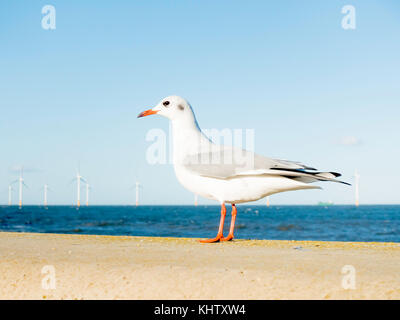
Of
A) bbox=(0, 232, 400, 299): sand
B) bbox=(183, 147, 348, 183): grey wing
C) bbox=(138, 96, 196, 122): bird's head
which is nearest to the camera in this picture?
bbox=(0, 232, 400, 299): sand

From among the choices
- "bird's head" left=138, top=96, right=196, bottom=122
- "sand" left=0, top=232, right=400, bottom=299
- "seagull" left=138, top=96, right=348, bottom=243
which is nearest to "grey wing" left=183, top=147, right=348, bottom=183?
"seagull" left=138, top=96, right=348, bottom=243

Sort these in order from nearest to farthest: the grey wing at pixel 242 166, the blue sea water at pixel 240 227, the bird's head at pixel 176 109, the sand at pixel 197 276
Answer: the sand at pixel 197 276
the grey wing at pixel 242 166
the bird's head at pixel 176 109
the blue sea water at pixel 240 227

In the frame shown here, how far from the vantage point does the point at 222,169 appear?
723 cm

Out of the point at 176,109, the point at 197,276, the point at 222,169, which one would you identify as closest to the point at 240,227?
the point at 176,109

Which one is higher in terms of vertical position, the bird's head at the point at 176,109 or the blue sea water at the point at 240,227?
the bird's head at the point at 176,109

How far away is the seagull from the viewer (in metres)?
6.97

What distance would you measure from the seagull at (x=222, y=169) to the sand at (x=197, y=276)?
1.15 metres

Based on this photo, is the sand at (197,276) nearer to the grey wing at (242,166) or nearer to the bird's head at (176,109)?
the grey wing at (242,166)

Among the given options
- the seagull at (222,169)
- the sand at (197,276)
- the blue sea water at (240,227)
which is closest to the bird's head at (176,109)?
the seagull at (222,169)

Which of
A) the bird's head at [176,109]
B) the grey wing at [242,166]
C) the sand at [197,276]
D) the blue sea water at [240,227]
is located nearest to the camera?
the sand at [197,276]

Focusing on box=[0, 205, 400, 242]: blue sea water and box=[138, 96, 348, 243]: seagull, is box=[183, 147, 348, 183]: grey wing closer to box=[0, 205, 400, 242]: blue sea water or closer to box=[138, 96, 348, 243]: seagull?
box=[138, 96, 348, 243]: seagull

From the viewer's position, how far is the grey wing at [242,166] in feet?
22.4

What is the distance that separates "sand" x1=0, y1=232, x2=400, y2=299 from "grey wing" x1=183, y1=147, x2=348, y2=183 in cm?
121

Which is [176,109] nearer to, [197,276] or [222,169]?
[222,169]
